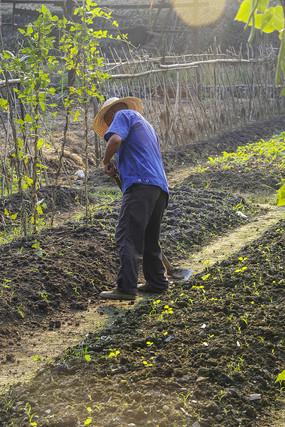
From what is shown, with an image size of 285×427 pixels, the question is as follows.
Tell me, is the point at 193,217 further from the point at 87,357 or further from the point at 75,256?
the point at 87,357

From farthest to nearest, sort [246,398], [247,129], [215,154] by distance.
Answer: [247,129], [215,154], [246,398]

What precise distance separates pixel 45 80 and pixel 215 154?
21.0 ft

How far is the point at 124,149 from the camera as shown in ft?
18.2

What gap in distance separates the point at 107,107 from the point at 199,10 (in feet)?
56.2

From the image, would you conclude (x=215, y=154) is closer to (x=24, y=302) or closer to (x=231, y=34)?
(x=24, y=302)

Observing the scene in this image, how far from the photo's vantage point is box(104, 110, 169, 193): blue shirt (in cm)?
547

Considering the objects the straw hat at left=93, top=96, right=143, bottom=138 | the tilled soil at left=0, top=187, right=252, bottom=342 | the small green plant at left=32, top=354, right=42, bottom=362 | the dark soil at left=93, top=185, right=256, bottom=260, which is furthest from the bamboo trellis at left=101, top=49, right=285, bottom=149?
the small green plant at left=32, top=354, right=42, bottom=362

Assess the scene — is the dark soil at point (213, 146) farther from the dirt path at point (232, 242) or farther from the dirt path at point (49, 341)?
the dirt path at point (49, 341)

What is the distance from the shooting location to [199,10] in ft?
71.6

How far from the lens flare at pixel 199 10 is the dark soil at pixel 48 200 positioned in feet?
44.8

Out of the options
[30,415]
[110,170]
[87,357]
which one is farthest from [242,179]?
[30,415]

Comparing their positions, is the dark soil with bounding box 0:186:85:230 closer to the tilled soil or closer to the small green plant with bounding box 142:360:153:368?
the tilled soil

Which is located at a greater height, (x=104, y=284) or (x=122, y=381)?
(x=122, y=381)

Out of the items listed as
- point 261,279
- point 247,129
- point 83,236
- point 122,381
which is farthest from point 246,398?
point 247,129
